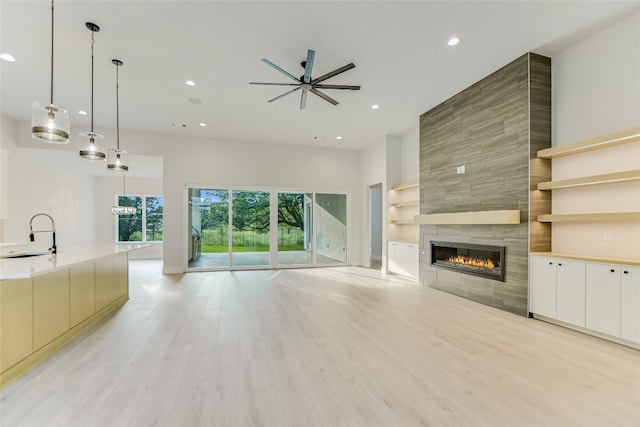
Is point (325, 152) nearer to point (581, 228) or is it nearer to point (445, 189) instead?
point (445, 189)

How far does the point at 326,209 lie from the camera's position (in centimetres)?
834

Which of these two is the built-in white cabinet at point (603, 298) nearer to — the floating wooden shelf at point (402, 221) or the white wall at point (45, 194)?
the floating wooden shelf at point (402, 221)

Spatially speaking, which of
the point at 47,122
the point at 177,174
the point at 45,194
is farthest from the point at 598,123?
the point at 45,194

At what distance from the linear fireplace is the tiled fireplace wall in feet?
0.30

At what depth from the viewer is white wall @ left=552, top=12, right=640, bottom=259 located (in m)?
3.05

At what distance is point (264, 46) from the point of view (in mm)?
3520

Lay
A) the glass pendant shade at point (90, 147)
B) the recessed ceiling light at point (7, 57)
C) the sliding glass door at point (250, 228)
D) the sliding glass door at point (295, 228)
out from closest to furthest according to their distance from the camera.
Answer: the glass pendant shade at point (90, 147)
the recessed ceiling light at point (7, 57)
the sliding glass door at point (250, 228)
the sliding glass door at point (295, 228)

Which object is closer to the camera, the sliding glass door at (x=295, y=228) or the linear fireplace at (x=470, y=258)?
the linear fireplace at (x=470, y=258)

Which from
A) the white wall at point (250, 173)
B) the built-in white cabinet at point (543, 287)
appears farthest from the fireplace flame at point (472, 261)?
the white wall at point (250, 173)

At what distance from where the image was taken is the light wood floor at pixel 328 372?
1.80 meters

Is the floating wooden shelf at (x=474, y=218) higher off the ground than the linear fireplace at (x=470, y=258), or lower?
higher

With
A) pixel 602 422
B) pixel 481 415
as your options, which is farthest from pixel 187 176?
pixel 602 422

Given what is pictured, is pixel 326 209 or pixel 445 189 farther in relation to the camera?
pixel 326 209

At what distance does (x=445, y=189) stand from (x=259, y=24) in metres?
4.05
